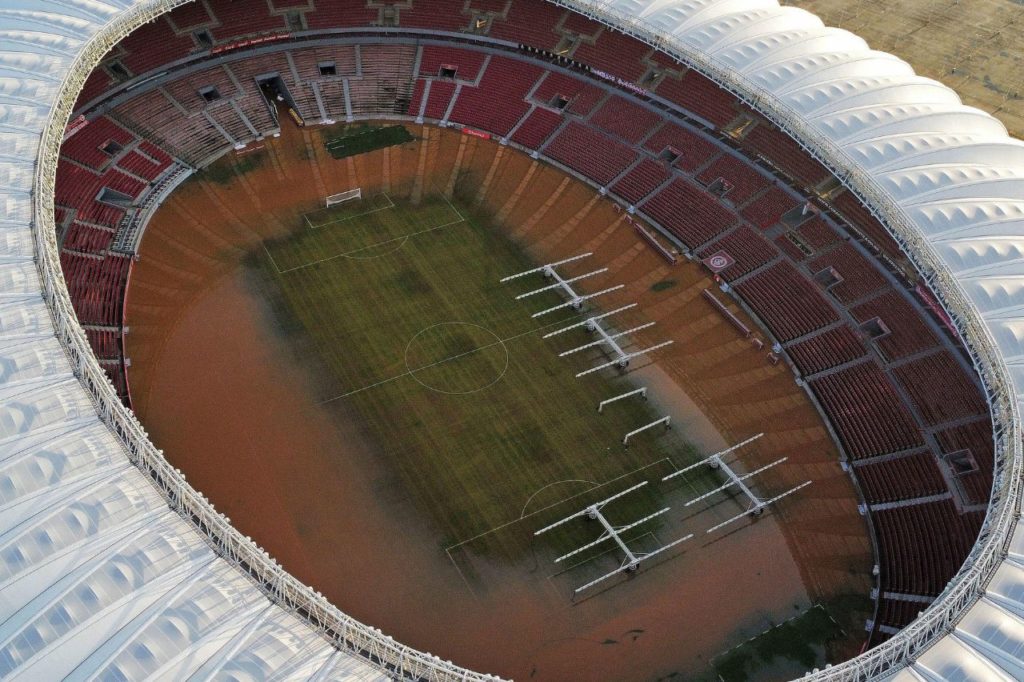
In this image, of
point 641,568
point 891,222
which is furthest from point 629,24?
point 641,568

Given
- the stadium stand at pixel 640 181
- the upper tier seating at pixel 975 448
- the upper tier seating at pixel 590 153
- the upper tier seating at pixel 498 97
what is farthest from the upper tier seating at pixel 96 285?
the upper tier seating at pixel 975 448

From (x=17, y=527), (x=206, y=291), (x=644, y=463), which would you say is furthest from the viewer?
(x=206, y=291)

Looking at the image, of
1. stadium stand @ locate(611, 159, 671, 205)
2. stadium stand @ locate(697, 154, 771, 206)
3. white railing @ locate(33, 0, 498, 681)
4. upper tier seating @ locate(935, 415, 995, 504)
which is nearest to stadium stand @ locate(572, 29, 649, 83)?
stadium stand @ locate(611, 159, 671, 205)

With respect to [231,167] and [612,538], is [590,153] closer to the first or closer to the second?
[231,167]

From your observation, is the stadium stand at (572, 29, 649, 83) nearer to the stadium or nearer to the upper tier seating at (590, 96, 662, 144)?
the stadium

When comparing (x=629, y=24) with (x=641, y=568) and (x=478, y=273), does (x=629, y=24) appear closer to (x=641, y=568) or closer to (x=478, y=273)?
(x=478, y=273)

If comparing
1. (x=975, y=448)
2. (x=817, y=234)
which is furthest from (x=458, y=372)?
(x=975, y=448)

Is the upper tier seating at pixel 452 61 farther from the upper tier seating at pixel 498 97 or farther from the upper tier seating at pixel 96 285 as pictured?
the upper tier seating at pixel 96 285

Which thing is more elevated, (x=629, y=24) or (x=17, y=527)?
(x=629, y=24)
